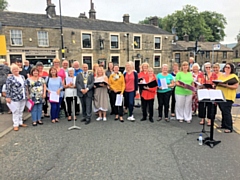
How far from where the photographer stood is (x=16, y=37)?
888 inches

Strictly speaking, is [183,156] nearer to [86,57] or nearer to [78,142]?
[78,142]

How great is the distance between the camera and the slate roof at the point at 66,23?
23.0 m

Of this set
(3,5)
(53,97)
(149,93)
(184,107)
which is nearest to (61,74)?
(53,97)

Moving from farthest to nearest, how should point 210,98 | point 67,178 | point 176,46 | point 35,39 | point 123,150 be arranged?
point 176,46 < point 35,39 < point 210,98 < point 123,150 < point 67,178

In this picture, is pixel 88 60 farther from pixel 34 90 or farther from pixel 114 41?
pixel 34 90

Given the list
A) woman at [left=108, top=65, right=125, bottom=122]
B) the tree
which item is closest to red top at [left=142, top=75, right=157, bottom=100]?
woman at [left=108, top=65, right=125, bottom=122]

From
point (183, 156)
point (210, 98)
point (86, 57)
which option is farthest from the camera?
point (86, 57)

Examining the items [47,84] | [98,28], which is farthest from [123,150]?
[98,28]

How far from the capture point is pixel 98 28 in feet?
92.3

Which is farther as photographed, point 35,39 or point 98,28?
point 98,28

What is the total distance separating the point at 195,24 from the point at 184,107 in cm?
5032

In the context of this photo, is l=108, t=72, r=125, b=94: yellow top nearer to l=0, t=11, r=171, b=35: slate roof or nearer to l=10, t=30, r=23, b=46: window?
l=10, t=30, r=23, b=46: window

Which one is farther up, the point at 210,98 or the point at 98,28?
the point at 98,28

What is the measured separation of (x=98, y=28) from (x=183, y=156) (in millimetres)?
26428
